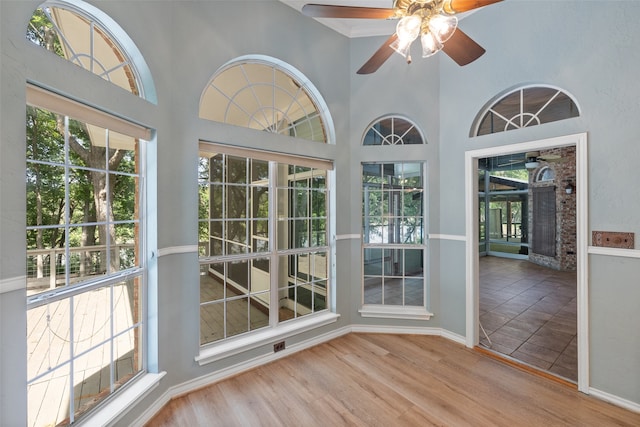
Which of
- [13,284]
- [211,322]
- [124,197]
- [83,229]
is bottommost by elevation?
[211,322]

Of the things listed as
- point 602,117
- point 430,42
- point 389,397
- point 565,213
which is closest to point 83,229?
point 430,42

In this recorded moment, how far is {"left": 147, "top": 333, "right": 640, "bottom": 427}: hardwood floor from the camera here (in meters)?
1.95

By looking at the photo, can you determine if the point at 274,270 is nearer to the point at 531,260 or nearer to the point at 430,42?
the point at 430,42

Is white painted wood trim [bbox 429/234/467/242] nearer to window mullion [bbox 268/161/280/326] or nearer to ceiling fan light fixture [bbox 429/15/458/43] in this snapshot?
window mullion [bbox 268/161/280/326]

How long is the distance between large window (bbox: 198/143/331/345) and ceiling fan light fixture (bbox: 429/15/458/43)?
69.0 inches

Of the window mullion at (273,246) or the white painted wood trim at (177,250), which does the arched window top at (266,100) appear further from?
the white painted wood trim at (177,250)

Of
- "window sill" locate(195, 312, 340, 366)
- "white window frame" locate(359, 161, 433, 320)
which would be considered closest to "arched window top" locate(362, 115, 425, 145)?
"white window frame" locate(359, 161, 433, 320)

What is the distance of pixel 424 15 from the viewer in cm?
150

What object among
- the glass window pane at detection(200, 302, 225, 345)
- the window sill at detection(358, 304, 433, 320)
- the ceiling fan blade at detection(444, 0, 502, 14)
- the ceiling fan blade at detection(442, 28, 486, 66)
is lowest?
the window sill at detection(358, 304, 433, 320)

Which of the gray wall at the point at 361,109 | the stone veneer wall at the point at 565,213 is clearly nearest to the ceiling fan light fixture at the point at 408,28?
the gray wall at the point at 361,109

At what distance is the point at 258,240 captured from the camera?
2793mm

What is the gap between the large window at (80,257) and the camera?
1415 millimetres

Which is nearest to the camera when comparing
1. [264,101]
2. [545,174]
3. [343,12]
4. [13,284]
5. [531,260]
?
[13,284]

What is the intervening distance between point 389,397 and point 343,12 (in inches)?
110
